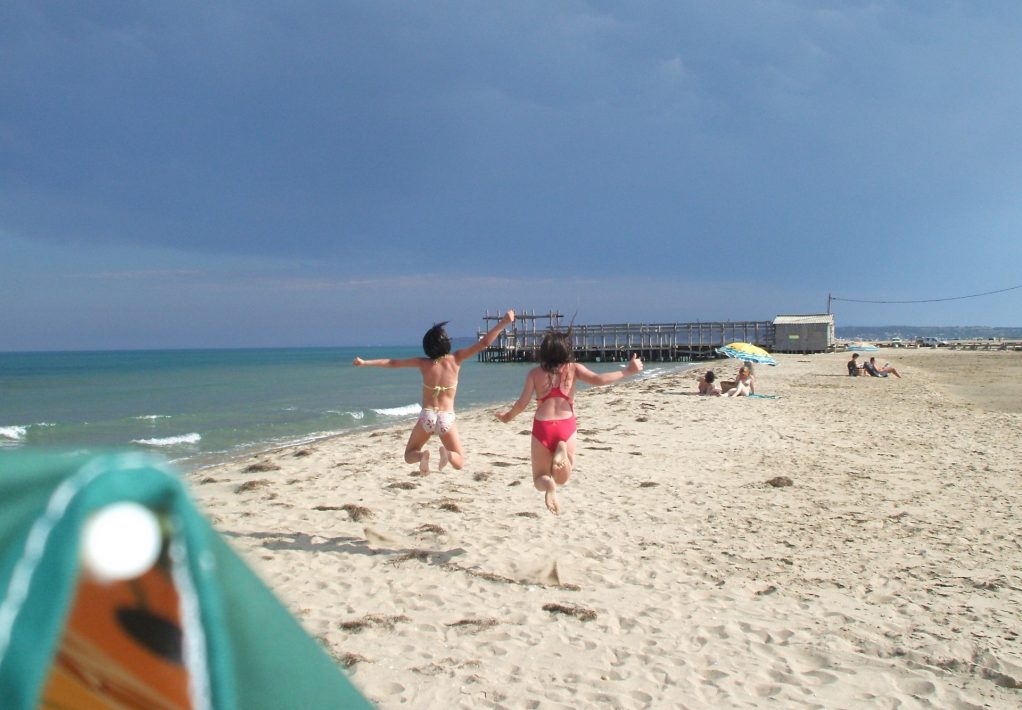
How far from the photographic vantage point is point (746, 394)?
2205 cm

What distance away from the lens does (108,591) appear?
2.96 feet

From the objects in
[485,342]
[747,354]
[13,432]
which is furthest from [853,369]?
[13,432]

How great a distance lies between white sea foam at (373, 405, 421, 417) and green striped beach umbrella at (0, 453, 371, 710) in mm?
23067

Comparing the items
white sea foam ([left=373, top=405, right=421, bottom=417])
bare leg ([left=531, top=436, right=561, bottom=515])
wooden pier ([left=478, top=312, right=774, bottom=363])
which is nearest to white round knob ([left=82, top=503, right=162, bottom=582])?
bare leg ([left=531, top=436, right=561, bottom=515])

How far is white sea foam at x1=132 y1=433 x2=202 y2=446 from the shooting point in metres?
18.1

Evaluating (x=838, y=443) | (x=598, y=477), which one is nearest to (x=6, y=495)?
(x=598, y=477)

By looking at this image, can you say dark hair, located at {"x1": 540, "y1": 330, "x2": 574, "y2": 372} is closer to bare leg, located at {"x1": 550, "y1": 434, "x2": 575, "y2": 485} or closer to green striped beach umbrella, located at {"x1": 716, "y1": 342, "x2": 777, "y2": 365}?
bare leg, located at {"x1": 550, "y1": 434, "x2": 575, "y2": 485}

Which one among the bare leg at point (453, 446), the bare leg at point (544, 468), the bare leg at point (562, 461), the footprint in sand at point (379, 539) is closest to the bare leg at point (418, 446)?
the bare leg at point (453, 446)

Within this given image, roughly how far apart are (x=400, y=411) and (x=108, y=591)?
24573 mm

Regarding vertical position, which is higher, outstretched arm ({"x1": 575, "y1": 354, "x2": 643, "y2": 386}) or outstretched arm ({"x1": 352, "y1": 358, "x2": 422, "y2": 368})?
outstretched arm ({"x1": 352, "y1": 358, "x2": 422, "y2": 368})

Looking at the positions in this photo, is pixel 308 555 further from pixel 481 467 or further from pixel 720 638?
pixel 481 467

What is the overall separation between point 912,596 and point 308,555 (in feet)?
17.4

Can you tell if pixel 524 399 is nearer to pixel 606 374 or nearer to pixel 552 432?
pixel 552 432

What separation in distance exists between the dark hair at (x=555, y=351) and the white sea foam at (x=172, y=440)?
14.5 m
